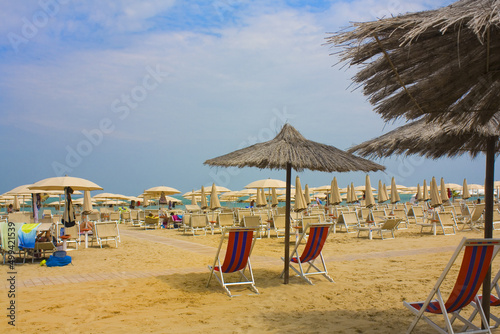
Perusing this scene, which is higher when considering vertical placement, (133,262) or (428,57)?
(428,57)

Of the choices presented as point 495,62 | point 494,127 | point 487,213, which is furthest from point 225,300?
point 495,62

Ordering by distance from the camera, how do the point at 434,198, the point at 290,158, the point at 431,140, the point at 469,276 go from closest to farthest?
1. the point at 469,276
2. the point at 431,140
3. the point at 290,158
4. the point at 434,198

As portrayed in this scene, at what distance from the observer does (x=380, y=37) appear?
2582mm

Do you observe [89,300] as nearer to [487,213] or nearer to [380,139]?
[380,139]

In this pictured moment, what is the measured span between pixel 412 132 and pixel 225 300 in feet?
10.0

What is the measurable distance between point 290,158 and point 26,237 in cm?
586

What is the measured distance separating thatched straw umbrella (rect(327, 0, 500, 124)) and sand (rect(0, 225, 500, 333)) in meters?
2.29

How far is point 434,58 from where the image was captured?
2682mm

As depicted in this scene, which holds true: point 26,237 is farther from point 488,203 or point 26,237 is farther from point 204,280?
point 488,203

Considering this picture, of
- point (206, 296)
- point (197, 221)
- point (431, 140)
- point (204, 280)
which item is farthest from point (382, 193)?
point (431, 140)

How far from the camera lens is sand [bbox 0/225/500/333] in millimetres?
4312

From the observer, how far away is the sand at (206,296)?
4312mm

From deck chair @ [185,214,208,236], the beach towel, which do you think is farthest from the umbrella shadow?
deck chair @ [185,214,208,236]

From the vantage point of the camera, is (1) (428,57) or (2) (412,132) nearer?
(1) (428,57)
